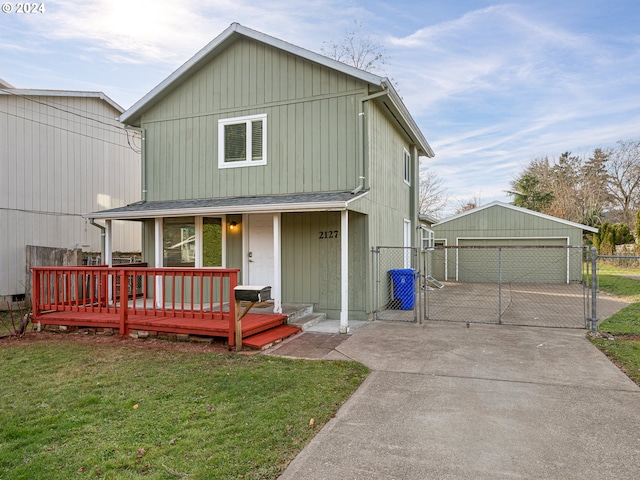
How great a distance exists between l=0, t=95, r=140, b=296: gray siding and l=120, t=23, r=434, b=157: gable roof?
10.2 ft

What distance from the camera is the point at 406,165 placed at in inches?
484

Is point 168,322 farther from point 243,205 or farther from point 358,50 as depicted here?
point 358,50

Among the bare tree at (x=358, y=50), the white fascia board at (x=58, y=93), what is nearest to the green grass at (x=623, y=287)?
the bare tree at (x=358, y=50)

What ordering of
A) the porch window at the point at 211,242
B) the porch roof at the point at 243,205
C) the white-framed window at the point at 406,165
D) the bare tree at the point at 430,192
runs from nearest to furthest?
the porch roof at the point at 243,205, the porch window at the point at 211,242, the white-framed window at the point at 406,165, the bare tree at the point at 430,192

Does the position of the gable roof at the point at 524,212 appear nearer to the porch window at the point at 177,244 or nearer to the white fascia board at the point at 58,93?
the porch window at the point at 177,244

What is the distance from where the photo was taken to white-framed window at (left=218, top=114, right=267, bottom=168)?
8.77 m

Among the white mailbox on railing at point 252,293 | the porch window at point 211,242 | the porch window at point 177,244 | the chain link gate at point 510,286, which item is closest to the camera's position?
the white mailbox on railing at point 252,293

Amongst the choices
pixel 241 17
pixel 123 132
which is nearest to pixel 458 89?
pixel 241 17

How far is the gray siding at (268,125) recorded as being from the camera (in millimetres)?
8125

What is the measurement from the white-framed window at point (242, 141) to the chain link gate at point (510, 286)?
4478 mm

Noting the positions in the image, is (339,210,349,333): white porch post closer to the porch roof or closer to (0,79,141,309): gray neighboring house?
the porch roof

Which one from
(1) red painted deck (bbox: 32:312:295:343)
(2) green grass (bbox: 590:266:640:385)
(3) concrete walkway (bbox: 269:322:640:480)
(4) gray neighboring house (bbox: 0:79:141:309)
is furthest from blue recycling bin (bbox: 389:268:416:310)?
(4) gray neighboring house (bbox: 0:79:141:309)

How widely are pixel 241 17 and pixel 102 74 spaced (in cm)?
613

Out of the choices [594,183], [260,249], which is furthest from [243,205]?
[594,183]
